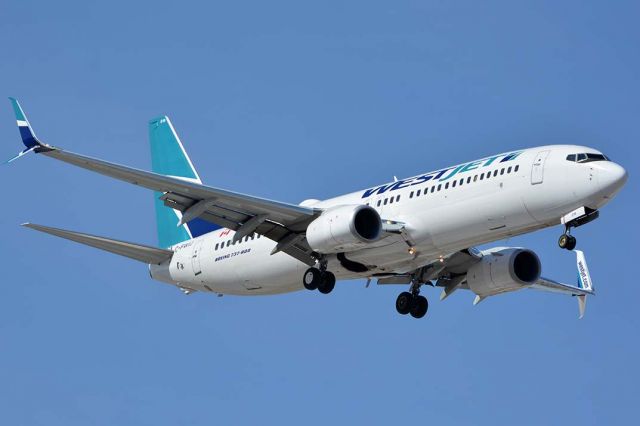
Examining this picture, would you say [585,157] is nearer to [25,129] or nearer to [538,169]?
[538,169]

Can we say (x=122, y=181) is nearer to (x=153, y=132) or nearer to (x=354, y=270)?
(x=354, y=270)

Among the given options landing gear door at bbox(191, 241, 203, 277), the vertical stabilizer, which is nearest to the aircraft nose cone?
landing gear door at bbox(191, 241, 203, 277)

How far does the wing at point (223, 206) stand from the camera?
42.2 meters

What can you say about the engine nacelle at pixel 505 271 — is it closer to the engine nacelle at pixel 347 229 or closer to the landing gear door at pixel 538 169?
the engine nacelle at pixel 347 229

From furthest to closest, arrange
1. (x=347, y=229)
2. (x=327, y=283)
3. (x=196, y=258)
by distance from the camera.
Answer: (x=196, y=258) < (x=327, y=283) < (x=347, y=229)

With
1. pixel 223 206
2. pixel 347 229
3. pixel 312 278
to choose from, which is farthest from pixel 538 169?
pixel 223 206

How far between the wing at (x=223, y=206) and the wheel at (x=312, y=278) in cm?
54

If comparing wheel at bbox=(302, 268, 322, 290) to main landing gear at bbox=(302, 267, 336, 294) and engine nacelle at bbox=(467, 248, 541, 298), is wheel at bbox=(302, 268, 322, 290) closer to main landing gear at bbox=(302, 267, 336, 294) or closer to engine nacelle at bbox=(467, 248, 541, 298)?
main landing gear at bbox=(302, 267, 336, 294)

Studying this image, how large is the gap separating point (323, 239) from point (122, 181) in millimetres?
7106

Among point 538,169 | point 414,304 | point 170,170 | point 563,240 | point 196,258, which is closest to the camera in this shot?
point 563,240

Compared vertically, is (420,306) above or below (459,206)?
below

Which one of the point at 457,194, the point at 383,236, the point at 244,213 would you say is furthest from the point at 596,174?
the point at 244,213

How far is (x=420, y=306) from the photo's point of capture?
5038 cm

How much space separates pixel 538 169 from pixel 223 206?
11055mm
